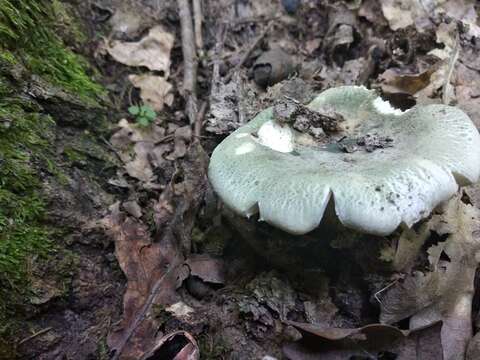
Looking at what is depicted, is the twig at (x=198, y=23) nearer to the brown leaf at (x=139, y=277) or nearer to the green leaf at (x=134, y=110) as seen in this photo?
the green leaf at (x=134, y=110)

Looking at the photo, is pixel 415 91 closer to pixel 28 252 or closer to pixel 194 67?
pixel 194 67

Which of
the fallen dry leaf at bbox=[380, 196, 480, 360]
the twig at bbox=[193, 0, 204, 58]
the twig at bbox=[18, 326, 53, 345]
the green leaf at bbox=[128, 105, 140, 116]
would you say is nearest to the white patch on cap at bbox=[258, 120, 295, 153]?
the fallen dry leaf at bbox=[380, 196, 480, 360]

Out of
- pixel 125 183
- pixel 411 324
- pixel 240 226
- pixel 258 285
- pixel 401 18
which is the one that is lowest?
pixel 411 324

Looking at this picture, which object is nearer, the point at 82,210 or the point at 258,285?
the point at 258,285

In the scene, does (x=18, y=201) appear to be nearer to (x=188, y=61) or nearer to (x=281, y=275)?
Result: (x=281, y=275)

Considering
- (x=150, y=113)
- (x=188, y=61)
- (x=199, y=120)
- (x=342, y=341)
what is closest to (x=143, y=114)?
(x=150, y=113)

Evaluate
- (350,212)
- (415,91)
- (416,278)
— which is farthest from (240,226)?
(415,91)
